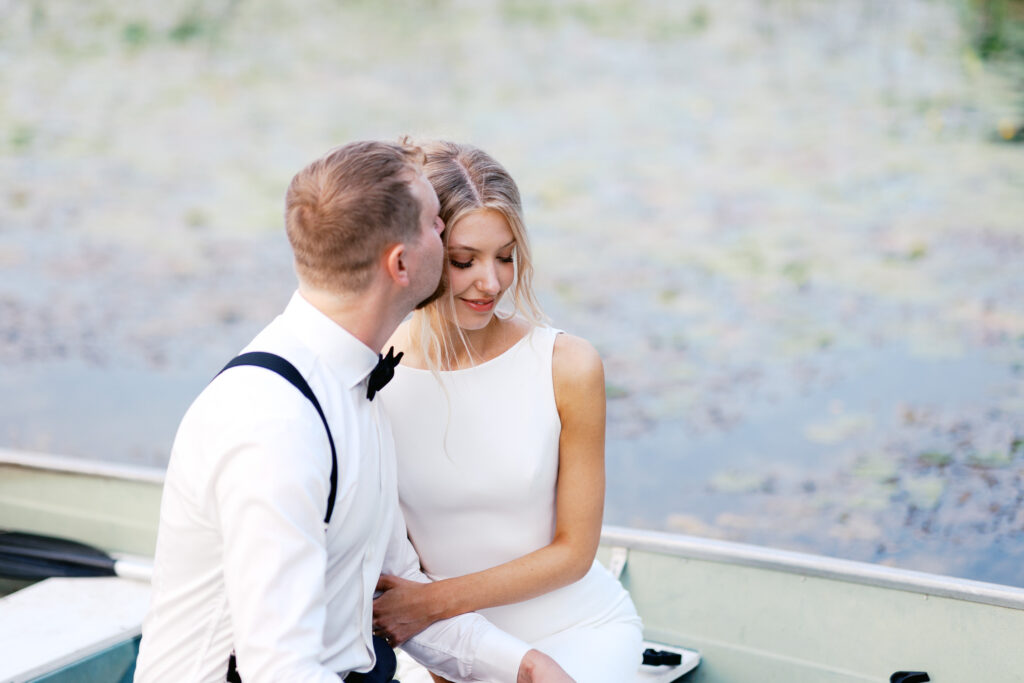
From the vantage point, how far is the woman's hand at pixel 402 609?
5.51 ft

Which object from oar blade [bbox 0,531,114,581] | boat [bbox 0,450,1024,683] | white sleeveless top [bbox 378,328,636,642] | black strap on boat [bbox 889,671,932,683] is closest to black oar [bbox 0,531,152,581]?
oar blade [bbox 0,531,114,581]

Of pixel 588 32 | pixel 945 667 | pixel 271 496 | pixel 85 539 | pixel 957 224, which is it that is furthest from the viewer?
pixel 588 32

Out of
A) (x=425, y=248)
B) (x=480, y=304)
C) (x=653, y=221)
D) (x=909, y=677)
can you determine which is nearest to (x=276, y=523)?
(x=425, y=248)

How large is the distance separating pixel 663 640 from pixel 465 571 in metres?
0.82

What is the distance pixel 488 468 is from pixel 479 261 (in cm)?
38

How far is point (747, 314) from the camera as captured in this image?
812cm

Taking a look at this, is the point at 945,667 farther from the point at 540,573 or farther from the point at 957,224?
the point at 957,224

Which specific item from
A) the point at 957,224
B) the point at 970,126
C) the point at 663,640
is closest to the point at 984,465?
the point at 957,224

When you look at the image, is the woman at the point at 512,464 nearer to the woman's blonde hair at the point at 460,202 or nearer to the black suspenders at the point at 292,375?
the woman's blonde hair at the point at 460,202

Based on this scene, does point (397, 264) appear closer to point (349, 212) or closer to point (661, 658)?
point (349, 212)

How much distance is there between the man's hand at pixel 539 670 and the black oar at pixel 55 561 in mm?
1613

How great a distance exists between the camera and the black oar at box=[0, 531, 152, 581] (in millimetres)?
2977

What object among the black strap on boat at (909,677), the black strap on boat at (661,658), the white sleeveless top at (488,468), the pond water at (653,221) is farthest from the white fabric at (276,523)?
the pond water at (653,221)

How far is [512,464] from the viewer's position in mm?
1869
